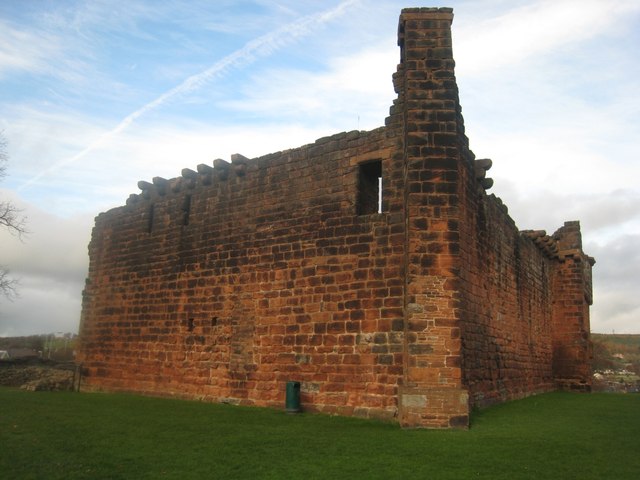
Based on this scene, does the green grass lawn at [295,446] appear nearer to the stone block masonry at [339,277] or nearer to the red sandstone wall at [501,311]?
the stone block masonry at [339,277]

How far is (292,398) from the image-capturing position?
38.2 feet

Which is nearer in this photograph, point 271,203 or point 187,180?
point 271,203

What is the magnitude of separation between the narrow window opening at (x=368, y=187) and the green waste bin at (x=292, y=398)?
3.86 meters

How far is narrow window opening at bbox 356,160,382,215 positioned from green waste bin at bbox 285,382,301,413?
3.86 meters

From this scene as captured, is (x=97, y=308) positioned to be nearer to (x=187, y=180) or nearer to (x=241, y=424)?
(x=187, y=180)

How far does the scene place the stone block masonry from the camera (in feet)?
33.6

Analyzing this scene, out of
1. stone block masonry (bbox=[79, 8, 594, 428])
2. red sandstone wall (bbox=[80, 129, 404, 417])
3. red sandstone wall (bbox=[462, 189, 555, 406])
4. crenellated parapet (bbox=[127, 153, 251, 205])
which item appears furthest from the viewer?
crenellated parapet (bbox=[127, 153, 251, 205])

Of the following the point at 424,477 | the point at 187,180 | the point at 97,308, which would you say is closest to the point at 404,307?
the point at 424,477

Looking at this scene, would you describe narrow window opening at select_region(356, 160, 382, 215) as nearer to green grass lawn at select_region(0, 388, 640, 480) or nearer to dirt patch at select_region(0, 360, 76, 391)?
green grass lawn at select_region(0, 388, 640, 480)

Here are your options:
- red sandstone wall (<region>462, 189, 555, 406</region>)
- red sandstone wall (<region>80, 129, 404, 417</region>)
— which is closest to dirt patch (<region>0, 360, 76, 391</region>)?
red sandstone wall (<region>80, 129, 404, 417</region>)

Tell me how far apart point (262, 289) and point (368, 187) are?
3.43 metres

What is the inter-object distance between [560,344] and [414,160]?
14673 millimetres

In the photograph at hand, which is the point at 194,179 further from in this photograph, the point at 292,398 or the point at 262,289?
the point at 292,398

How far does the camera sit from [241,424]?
9.99 metres
